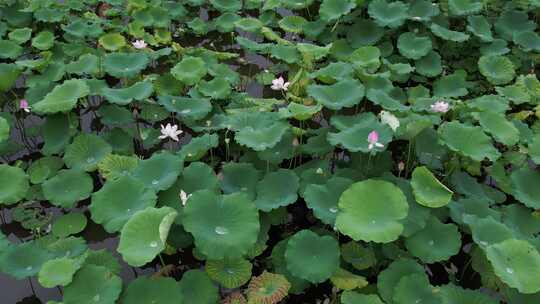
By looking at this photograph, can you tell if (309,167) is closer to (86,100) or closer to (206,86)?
(206,86)

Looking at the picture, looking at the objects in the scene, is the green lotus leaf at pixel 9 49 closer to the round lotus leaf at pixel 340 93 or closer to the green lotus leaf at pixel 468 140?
the round lotus leaf at pixel 340 93

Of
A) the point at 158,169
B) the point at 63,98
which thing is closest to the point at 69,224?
the point at 158,169

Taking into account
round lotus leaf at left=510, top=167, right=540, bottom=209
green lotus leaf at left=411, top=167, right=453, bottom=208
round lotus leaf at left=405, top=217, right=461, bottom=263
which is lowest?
round lotus leaf at left=510, top=167, right=540, bottom=209

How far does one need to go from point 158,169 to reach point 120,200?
280 millimetres

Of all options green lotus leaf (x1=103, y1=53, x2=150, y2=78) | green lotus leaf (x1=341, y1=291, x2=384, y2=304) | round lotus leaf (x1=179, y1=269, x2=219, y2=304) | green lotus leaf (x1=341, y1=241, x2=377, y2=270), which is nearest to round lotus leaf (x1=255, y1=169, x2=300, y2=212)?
green lotus leaf (x1=341, y1=241, x2=377, y2=270)

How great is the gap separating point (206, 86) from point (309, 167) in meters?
1.00

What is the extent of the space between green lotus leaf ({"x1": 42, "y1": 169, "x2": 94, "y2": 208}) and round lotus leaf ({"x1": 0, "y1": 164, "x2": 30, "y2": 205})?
0.10 m

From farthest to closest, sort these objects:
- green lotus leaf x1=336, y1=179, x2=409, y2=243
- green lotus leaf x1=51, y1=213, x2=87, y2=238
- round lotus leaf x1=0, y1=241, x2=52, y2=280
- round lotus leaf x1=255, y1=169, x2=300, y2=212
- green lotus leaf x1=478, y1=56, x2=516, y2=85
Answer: green lotus leaf x1=478, y1=56, x2=516, y2=85 → green lotus leaf x1=51, y1=213, x2=87, y2=238 → round lotus leaf x1=255, y1=169, x2=300, y2=212 → round lotus leaf x1=0, y1=241, x2=52, y2=280 → green lotus leaf x1=336, y1=179, x2=409, y2=243

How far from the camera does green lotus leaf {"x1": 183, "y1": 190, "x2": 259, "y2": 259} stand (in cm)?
231

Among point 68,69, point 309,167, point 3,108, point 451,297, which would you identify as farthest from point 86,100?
point 451,297

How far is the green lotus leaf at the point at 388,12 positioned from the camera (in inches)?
161

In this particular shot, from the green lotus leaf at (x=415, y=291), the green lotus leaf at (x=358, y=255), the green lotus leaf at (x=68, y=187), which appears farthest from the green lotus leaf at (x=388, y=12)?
the green lotus leaf at (x=68, y=187)

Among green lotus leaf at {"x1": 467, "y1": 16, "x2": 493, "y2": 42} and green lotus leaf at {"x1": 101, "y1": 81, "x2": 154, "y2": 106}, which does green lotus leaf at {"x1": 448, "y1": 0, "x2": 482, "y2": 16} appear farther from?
green lotus leaf at {"x1": 101, "y1": 81, "x2": 154, "y2": 106}

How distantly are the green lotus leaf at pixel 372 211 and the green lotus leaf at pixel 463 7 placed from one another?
2329mm
